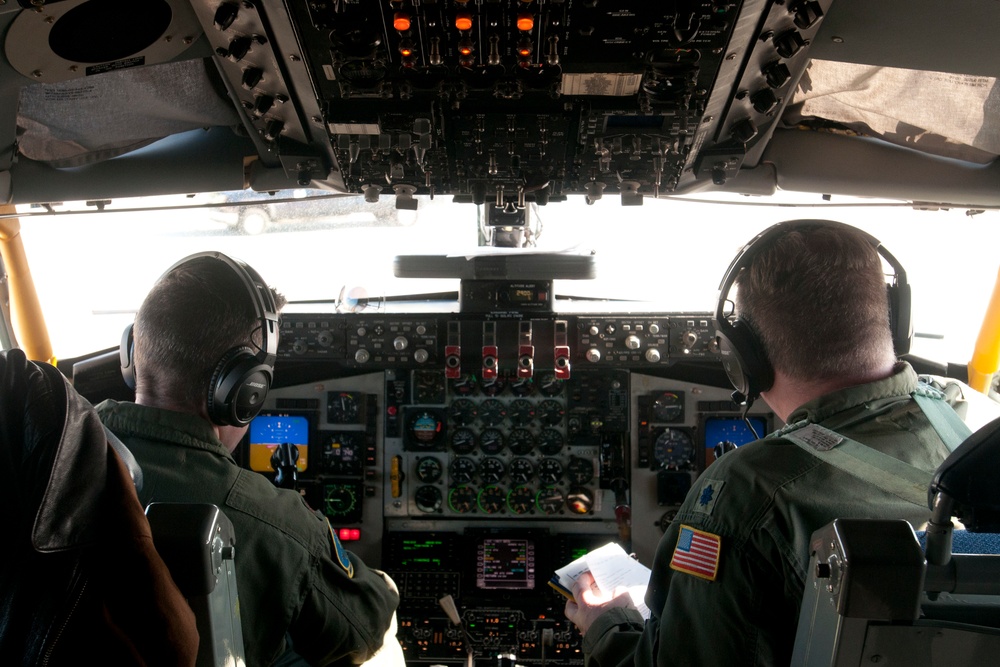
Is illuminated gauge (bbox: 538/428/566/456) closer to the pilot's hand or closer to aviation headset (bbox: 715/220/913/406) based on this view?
the pilot's hand

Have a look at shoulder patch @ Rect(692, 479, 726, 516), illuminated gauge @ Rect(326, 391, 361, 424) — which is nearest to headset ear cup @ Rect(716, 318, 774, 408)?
shoulder patch @ Rect(692, 479, 726, 516)

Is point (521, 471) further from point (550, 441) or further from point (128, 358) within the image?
point (128, 358)

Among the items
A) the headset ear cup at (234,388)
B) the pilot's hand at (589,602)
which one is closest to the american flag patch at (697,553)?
the pilot's hand at (589,602)

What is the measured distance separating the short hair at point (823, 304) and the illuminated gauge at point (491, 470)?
2016 mm

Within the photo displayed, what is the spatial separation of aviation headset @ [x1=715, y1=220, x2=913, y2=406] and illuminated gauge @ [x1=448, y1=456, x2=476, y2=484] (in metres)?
1.86

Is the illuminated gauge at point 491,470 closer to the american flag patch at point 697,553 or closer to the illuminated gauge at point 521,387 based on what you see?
the illuminated gauge at point 521,387

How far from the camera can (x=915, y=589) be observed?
987mm

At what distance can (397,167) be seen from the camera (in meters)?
2.52

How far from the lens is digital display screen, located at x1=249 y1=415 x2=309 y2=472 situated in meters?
3.49

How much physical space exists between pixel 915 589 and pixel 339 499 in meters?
2.80

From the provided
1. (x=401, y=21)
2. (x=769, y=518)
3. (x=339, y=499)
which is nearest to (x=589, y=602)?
(x=769, y=518)

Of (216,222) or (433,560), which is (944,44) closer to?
(433,560)

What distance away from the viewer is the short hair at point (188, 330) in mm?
1760

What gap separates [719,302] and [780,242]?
Answer: 0.72ft
